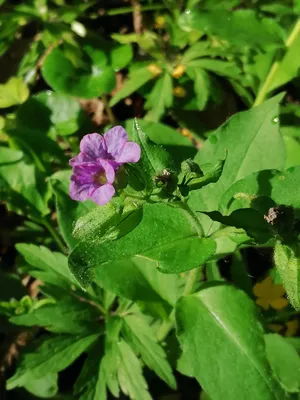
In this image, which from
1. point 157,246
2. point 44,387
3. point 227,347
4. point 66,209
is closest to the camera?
point 157,246

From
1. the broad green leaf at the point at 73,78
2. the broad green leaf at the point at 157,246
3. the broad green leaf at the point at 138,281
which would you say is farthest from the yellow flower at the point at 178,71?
the broad green leaf at the point at 157,246

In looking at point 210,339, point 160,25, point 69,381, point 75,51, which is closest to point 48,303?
point 69,381

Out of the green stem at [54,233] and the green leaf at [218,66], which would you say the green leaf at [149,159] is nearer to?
the green stem at [54,233]

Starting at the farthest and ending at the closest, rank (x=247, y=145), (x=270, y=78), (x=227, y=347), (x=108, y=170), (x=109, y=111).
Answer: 1. (x=109, y=111)
2. (x=270, y=78)
3. (x=247, y=145)
4. (x=227, y=347)
5. (x=108, y=170)

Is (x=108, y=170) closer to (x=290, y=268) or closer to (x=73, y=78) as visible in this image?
(x=290, y=268)

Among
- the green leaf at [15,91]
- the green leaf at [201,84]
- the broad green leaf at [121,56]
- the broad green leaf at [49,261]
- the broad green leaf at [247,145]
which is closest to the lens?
the broad green leaf at [247,145]

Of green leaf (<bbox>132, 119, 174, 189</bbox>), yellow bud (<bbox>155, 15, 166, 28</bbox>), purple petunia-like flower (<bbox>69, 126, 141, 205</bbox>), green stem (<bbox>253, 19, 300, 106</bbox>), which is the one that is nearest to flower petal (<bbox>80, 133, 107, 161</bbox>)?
purple petunia-like flower (<bbox>69, 126, 141, 205</bbox>)

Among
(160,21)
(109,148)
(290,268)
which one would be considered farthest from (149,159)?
(160,21)
